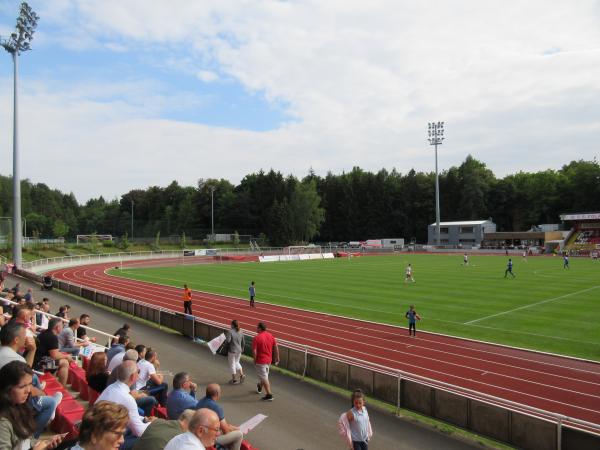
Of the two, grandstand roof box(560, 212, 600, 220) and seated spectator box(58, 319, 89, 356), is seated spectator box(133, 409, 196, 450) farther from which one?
grandstand roof box(560, 212, 600, 220)

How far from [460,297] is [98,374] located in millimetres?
24288

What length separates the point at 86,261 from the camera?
5825 centimetres

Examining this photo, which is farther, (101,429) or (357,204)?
(357,204)

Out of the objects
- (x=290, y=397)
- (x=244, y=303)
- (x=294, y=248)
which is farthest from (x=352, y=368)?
(x=294, y=248)

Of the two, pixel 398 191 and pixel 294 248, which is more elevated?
pixel 398 191

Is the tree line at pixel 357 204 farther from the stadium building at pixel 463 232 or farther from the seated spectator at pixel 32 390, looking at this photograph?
the seated spectator at pixel 32 390

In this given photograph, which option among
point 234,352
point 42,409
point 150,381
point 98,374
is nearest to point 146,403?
point 98,374

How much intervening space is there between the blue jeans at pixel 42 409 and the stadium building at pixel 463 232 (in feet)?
306

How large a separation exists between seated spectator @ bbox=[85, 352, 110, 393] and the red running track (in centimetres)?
949

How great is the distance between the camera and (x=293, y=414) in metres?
9.90

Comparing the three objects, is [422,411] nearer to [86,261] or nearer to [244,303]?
[244,303]

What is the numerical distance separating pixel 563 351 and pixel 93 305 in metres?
21.4

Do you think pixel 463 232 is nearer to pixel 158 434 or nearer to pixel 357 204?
pixel 357 204

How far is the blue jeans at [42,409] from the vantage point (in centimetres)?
573
